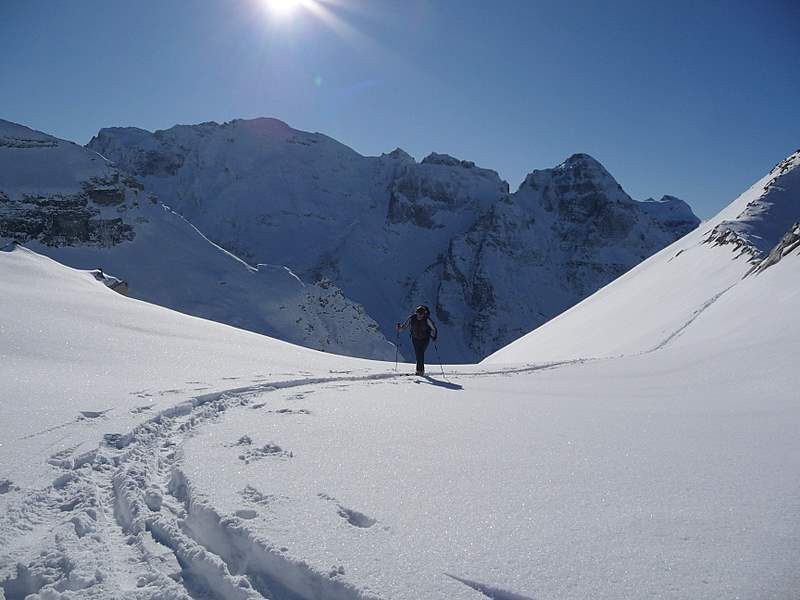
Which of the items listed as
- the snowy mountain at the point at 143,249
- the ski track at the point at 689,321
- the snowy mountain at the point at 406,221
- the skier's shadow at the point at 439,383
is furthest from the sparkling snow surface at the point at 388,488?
the snowy mountain at the point at 406,221

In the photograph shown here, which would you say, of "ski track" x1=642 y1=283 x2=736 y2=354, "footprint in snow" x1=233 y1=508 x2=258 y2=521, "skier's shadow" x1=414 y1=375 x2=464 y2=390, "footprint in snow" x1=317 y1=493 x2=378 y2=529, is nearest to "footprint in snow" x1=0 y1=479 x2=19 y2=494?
"footprint in snow" x1=233 y1=508 x2=258 y2=521

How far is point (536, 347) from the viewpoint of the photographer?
2219cm

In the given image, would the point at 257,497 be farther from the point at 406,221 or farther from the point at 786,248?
the point at 406,221

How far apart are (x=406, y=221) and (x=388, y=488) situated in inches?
7037

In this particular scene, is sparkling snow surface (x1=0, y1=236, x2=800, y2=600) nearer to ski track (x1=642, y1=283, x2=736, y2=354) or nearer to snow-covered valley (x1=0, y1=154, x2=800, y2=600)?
snow-covered valley (x1=0, y1=154, x2=800, y2=600)

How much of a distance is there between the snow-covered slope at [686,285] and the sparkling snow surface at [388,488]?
801 cm

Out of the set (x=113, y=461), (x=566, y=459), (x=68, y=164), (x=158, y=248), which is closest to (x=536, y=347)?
(x=566, y=459)

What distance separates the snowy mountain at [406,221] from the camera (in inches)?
6127

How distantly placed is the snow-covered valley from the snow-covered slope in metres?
6.55

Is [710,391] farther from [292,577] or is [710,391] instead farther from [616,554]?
[292,577]

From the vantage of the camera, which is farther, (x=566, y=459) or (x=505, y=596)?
(x=566, y=459)

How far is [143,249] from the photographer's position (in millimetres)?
56906

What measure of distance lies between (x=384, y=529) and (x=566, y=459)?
2056mm

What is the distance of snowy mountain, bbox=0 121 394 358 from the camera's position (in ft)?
167
